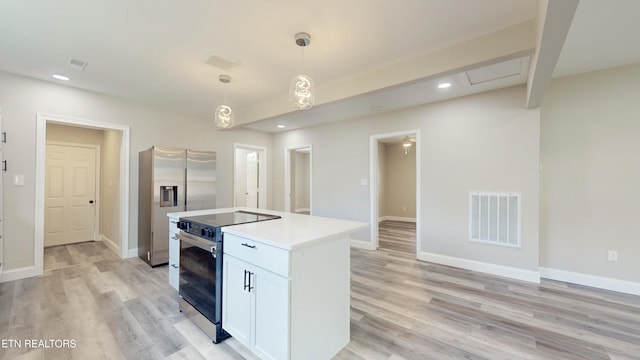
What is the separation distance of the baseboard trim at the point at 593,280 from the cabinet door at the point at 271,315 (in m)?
3.59

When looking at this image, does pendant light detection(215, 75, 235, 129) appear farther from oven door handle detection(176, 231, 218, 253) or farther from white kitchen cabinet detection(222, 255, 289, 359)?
white kitchen cabinet detection(222, 255, 289, 359)

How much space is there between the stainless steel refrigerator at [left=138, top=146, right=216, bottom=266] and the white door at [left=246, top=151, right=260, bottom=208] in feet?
6.63

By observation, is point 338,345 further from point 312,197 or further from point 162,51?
point 312,197

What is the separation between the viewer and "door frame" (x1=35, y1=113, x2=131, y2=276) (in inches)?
133

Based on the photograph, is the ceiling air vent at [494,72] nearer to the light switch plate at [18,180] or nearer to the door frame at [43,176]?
the door frame at [43,176]

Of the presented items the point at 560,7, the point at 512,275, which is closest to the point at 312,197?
the point at 512,275

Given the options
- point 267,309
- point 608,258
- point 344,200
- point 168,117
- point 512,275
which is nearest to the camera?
point 267,309

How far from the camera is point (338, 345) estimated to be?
1.90 m

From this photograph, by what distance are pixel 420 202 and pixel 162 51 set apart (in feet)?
12.9

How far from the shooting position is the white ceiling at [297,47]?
1.97 m

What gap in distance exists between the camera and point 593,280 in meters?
3.07

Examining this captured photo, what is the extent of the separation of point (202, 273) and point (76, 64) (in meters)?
2.82

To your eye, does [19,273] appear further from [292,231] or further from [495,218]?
[495,218]

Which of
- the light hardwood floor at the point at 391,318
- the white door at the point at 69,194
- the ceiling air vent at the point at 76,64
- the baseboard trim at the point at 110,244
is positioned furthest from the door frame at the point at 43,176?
the white door at the point at 69,194
